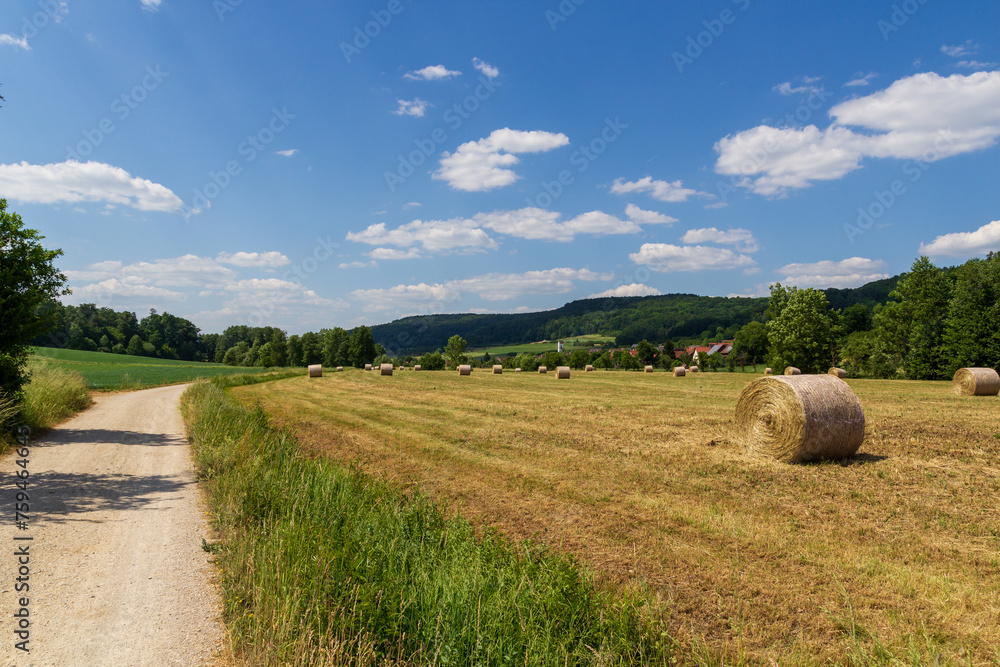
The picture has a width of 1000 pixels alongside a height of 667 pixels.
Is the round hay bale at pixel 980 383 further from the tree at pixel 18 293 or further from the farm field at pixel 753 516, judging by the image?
the tree at pixel 18 293

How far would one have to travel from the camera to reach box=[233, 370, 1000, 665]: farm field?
495 centimetres

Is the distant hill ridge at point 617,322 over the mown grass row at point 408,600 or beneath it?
over

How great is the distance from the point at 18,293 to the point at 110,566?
13142 mm

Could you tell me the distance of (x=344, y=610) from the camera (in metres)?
4.14

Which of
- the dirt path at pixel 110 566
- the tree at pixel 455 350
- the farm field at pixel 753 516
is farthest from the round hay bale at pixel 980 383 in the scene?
the tree at pixel 455 350

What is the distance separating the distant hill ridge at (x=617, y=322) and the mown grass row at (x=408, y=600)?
122 m

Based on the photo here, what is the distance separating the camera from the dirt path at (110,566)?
4.36m

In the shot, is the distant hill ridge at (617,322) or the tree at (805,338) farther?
the distant hill ridge at (617,322)

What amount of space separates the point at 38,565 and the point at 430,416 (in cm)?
1394

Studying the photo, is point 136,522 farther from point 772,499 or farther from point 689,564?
point 772,499

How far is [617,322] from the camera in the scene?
14812cm

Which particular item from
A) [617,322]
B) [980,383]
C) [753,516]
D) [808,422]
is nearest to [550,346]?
[617,322]

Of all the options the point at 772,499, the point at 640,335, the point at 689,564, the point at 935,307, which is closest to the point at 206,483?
the point at 689,564

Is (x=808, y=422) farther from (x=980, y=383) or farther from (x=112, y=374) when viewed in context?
(x=112, y=374)
